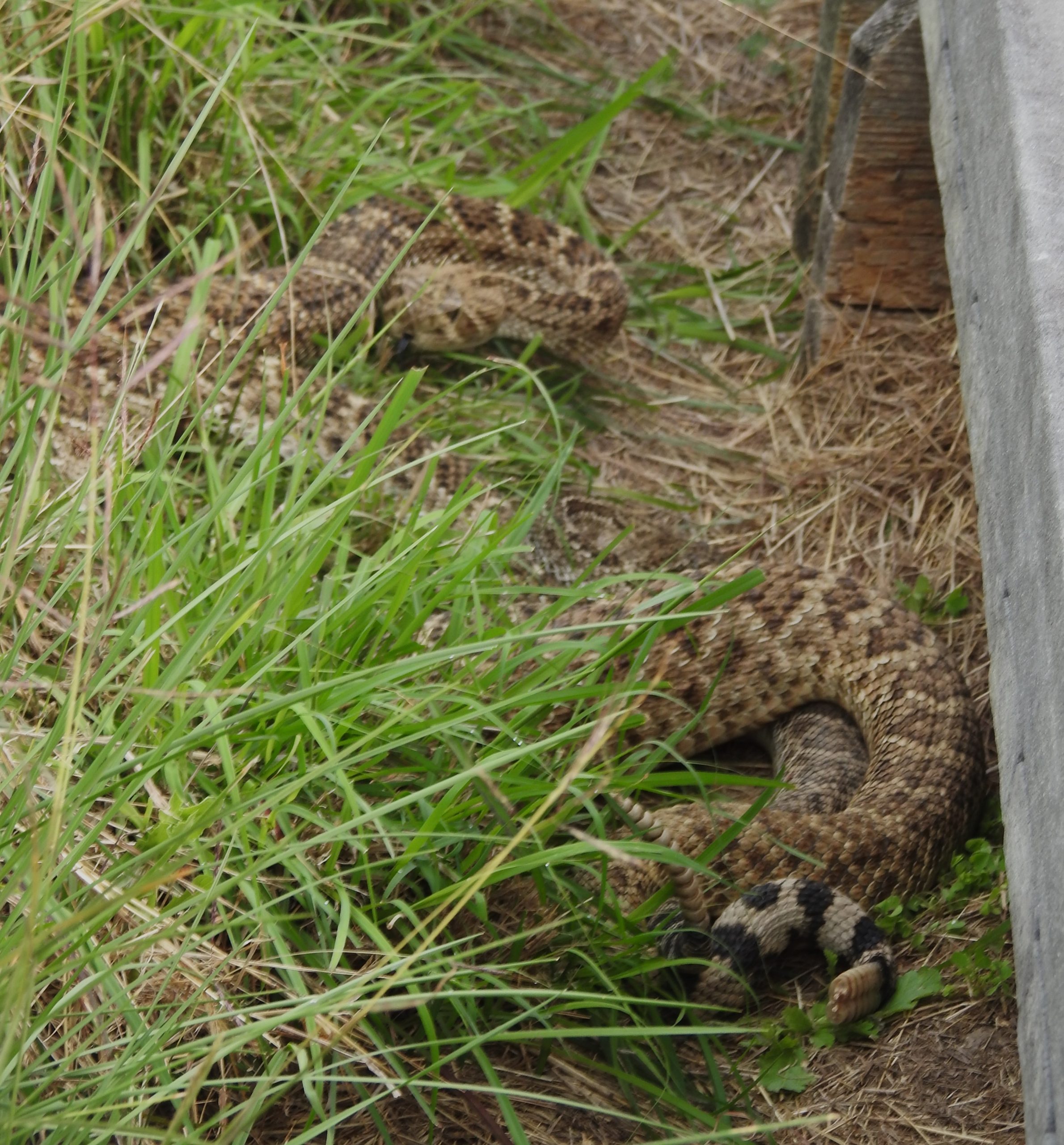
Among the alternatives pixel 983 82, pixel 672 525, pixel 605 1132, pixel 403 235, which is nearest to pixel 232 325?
pixel 403 235

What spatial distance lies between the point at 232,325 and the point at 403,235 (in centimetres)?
99

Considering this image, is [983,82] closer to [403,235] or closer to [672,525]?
[672,525]

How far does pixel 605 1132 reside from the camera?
2566 millimetres

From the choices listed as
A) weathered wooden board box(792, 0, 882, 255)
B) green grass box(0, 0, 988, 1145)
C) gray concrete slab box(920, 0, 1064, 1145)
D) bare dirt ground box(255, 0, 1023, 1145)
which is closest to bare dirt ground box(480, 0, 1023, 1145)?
bare dirt ground box(255, 0, 1023, 1145)

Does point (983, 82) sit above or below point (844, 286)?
above

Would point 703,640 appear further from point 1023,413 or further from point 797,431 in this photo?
point 1023,413

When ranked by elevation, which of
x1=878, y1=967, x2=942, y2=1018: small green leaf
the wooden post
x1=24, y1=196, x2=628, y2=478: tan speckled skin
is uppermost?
the wooden post

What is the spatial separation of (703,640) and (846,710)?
1.39 feet

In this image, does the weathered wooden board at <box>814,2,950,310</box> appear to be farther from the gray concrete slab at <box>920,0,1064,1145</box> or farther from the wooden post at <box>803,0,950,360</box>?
the gray concrete slab at <box>920,0,1064,1145</box>

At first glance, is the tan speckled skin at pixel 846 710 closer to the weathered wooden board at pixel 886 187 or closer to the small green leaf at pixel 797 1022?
the small green leaf at pixel 797 1022

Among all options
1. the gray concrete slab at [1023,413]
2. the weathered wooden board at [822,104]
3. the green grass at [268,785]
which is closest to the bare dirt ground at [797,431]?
the weathered wooden board at [822,104]

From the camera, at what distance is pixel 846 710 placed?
3.86m

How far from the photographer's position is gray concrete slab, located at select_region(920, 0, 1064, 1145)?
1.90 metres

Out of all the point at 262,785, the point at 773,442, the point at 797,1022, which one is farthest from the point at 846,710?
the point at 262,785
